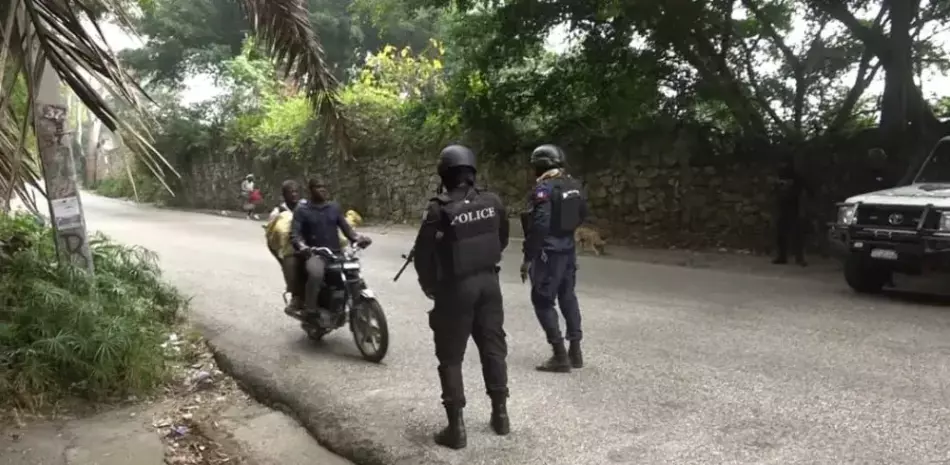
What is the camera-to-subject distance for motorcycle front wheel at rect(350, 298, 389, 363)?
20.8 feet

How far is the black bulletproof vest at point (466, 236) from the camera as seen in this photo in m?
4.33

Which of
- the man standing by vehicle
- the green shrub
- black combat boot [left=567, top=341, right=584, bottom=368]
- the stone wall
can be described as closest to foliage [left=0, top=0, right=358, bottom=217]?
the green shrub

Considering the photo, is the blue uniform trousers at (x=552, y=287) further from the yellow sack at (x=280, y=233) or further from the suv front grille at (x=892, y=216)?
the suv front grille at (x=892, y=216)

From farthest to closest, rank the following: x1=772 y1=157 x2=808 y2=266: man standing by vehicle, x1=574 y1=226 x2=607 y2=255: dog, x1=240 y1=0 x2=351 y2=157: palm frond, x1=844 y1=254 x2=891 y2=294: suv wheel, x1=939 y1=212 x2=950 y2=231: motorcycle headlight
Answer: x1=574 y1=226 x2=607 y2=255: dog < x1=772 y1=157 x2=808 y2=266: man standing by vehicle < x1=844 y1=254 x2=891 y2=294: suv wheel < x1=939 y1=212 x2=950 y2=231: motorcycle headlight < x1=240 y1=0 x2=351 y2=157: palm frond

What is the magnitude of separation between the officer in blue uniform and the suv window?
5.66m

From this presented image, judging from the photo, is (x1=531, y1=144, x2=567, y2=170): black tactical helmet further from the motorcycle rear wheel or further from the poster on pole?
the poster on pole

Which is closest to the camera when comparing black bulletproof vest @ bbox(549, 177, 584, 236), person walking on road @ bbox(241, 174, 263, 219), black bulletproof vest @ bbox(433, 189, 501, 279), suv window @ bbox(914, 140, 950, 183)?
black bulletproof vest @ bbox(433, 189, 501, 279)

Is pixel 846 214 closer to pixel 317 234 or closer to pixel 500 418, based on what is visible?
pixel 317 234

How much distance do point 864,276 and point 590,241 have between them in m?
5.26

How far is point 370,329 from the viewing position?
6.48m

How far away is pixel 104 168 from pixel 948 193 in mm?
53652

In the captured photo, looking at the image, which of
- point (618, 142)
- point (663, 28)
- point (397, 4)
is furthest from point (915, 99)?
point (397, 4)

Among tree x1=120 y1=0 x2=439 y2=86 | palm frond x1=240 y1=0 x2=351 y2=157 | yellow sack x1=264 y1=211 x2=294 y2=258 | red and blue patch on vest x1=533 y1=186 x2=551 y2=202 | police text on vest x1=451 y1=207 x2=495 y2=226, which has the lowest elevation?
yellow sack x1=264 y1=211 x2=294 y2=258

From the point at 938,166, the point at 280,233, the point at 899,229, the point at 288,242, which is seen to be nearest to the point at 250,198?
the point at 280,233
